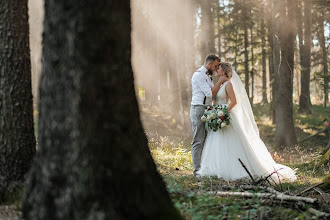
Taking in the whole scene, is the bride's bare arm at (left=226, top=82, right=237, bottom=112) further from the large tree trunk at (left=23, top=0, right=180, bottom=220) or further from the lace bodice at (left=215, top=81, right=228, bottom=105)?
the large tree trunk at (left=23, top=0, right=180, bottom=220)

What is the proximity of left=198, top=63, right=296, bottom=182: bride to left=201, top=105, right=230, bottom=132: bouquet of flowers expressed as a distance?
180mm

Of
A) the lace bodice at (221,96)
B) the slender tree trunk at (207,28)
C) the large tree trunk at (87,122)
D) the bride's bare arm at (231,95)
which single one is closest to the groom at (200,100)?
the lace bodice at (221,96)

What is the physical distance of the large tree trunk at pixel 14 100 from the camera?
5.15 m

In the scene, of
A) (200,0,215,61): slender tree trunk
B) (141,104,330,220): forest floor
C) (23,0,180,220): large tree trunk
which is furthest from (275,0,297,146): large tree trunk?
(23,0,180,220): large tree trunk

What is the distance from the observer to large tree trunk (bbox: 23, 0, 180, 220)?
2.87 metres

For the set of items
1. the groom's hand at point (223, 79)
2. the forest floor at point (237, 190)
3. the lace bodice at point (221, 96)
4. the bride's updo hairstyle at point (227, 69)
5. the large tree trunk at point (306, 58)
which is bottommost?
the forest floor at point (237, 190)

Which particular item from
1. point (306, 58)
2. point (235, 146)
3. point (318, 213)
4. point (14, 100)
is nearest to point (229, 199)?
point (318, 213)

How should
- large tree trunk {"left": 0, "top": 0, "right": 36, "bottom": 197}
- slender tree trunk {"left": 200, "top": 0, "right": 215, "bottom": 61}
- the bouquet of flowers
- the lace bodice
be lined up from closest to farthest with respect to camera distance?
1. large tree trunk {"left": 0, "top": 0, "right": 36, "bottom": 197}
2. the bouquet of flowers
3. the lace bodice
4. slender tree trunk {"left": 200, "top": 0, "right": 215, "bottom": 61}

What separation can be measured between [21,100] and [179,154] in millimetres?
6913

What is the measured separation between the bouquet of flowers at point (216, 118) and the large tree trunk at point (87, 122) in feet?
18.2

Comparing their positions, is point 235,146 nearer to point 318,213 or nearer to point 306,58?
point 318,213

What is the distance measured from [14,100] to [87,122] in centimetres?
281

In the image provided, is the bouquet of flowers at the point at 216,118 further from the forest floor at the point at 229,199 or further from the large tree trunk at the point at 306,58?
the large tree trunk at the point at 306,58

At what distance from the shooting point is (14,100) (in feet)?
17.1
